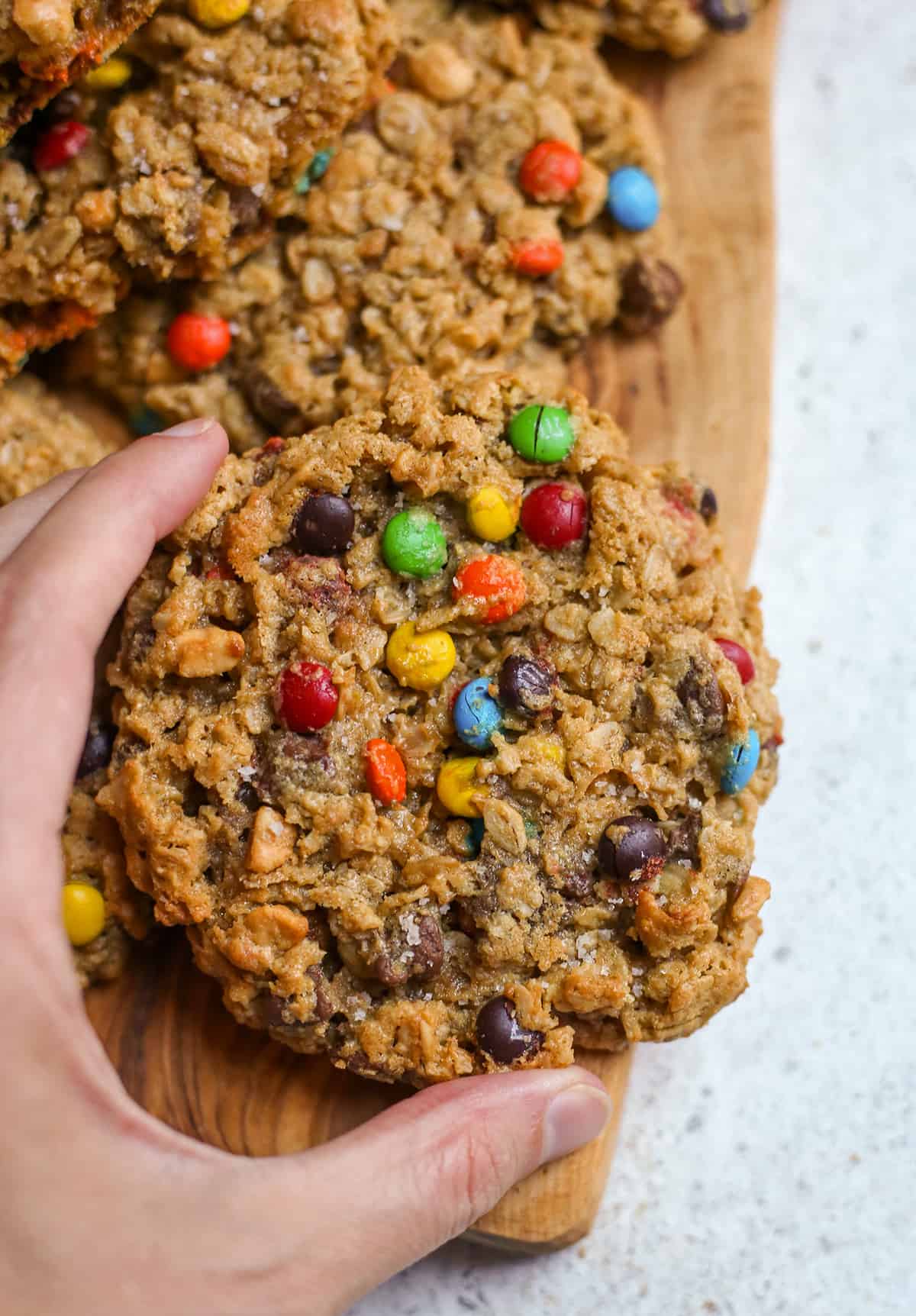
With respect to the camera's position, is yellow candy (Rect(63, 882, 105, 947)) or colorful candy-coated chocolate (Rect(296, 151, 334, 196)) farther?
colorful candy-coated chocolate (Rect(296, 151, 334, 196))

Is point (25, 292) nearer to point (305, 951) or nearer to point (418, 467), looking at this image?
point (418, 467)

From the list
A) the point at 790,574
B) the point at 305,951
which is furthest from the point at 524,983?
the point at 790,574

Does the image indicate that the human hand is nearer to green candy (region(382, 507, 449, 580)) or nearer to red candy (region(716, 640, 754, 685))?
green candy (region(382, 507, 449, 580))

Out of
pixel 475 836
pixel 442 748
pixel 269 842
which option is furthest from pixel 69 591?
pixel 475 836

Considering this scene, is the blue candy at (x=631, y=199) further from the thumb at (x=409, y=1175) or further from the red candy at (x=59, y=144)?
the thumb at (x=409, y=1175)

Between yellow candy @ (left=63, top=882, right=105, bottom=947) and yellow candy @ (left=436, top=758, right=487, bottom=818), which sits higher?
yellow candy @ (left=63, top=882, right=105, bottom=947)

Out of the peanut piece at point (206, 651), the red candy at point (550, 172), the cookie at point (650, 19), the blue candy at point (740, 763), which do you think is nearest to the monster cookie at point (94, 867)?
the peanut piece at point (206, 651)

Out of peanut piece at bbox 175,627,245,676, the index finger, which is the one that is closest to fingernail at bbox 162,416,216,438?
the index finger
